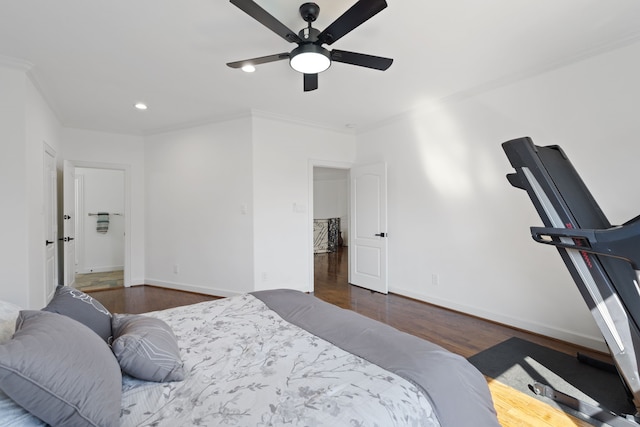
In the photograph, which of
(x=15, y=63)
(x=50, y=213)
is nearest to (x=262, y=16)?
(x=15, y=63)

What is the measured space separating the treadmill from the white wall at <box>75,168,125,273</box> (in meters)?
7.17

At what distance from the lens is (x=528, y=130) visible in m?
2.99

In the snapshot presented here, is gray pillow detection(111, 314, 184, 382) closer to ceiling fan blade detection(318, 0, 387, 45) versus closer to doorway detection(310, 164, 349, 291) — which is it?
ceiling fan blade detection(318, 0, 387, 45)

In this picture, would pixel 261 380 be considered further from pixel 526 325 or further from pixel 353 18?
pixel 526 325

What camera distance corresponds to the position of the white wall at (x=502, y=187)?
2.52m

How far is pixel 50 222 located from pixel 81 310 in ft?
10.8

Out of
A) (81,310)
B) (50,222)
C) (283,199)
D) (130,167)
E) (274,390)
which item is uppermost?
(130,167)

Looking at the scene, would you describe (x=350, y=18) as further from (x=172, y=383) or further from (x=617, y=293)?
(x=617, y=293)

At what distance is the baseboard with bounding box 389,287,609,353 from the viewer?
2609mm

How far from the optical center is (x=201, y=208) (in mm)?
4453

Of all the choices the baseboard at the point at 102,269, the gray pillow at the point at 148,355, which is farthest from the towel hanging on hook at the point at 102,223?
the gray pillow at the point at 148,355

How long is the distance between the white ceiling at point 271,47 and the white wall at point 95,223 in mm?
2846

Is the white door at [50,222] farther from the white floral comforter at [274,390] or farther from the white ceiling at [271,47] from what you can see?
the white floral comforter at [274,390]

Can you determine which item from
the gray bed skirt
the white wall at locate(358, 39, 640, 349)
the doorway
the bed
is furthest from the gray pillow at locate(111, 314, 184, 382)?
the doorway
